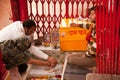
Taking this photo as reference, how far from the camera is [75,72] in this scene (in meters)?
2.88

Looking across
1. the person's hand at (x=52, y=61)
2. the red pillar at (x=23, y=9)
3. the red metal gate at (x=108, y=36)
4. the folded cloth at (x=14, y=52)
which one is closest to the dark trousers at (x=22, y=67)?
the folded cloth at (x=14, y=52)

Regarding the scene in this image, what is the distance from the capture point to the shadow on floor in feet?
9.03

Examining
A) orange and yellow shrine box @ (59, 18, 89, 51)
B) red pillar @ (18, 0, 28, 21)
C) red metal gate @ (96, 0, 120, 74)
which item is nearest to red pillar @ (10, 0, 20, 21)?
red pillar @ (18, 0, 28, 21)

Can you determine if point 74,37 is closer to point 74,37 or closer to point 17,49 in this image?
point 74,37

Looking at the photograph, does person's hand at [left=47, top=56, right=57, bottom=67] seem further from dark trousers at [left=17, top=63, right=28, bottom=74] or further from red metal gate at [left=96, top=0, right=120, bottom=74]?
red metal gate at [left=96, top=0, right=120, bottom=74]

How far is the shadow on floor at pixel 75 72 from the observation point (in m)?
2.75

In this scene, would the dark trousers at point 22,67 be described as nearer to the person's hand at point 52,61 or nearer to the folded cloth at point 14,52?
the folded cloth at point 14,52

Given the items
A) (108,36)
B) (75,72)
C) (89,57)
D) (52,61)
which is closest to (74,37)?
(52,61)

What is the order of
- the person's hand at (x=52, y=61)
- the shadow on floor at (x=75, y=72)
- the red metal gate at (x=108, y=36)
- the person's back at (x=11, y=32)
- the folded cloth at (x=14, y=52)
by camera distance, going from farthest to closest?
1. the person's hand at (x=52, y=61)
2. the person's back at (x=11, y=32)
3. the folded cloth at (x=14, y=52)
4. the shadow on floor at (x=75, y=72)
5. the red metal gate at (x=108, y=36)

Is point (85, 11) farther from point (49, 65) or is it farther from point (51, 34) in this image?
point (49, 65)

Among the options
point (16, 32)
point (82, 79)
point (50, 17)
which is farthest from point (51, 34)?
point (82, 79)

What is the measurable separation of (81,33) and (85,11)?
716 millimetres

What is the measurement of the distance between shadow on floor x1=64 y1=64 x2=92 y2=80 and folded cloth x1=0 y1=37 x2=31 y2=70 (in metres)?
0.58

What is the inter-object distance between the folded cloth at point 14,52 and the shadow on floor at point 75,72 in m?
0.58
